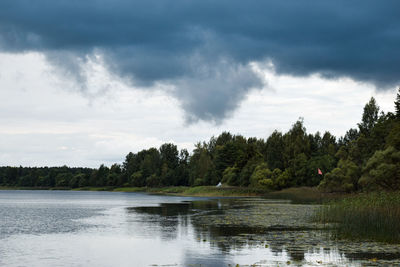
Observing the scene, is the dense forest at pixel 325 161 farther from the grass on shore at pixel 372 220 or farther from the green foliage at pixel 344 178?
the grass on shore at pixel 372 220

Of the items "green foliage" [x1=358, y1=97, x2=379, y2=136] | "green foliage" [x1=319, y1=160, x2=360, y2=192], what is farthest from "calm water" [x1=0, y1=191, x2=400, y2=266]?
"green foliage" [x1=358, y1=97, x2=379, y2=136]

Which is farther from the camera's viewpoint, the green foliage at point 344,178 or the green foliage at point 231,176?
the green foliage at point 231,176

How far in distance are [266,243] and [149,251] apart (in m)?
7.66

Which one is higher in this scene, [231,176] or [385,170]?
[231,176]

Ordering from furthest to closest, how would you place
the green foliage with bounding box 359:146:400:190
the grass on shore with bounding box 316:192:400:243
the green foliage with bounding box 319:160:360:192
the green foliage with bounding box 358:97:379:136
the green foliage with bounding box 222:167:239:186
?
the green foliage with bounding box 222:167:239:186 → the green foliage with bounding box 358:97:379:136 → the green foliage with bounding box 319:160:360:192 → the green foliage with bounding box 359:146:400:190 → the grass on shore with bounding box 316:192:400:243

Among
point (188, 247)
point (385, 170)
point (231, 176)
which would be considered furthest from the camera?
point (231, 176)

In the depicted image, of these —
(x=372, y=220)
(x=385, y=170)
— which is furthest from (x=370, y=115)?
(x=372, y=220)

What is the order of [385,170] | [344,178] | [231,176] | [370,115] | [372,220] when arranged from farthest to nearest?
[231,176]
[370,115]
[344,178]
[385,170]
[372,220]

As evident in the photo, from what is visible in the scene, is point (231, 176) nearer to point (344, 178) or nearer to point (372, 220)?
point (344, 178)

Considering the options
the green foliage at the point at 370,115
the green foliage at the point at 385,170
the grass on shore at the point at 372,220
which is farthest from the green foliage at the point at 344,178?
the grass on shore at the point at 372,220

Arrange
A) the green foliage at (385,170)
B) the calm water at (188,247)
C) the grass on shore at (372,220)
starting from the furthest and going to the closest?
the green foliage at (385,170) → the grass on shore at (372,220) → the calm water at (188,247)

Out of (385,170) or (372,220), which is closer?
(372,220)

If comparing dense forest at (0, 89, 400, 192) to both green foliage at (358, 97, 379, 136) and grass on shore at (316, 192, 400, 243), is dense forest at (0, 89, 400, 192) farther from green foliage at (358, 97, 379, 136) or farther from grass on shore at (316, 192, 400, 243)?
grass on shore at (316, 192, 400, 243)

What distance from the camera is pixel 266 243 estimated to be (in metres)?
29.8
